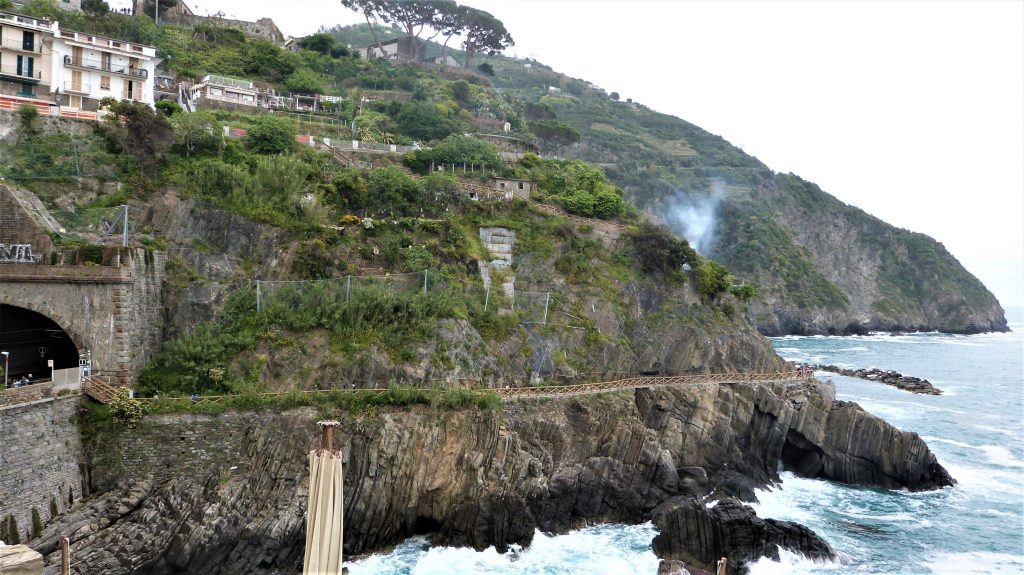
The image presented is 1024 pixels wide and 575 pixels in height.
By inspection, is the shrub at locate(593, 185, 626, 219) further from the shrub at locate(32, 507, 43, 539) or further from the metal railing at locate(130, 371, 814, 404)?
the shrub at locate(32, 507, 43, 539)

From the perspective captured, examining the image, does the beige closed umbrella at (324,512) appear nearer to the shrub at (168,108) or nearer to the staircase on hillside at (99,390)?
the staircase on hillside at (99,390)

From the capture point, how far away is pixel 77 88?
3869 cm

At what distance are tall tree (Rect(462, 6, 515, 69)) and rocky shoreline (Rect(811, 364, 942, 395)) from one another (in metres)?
54.4

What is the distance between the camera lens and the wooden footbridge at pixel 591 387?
24.3 metres

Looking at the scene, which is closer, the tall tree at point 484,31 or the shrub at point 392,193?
the shrub at point 392,193

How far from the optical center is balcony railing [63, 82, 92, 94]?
126 ft

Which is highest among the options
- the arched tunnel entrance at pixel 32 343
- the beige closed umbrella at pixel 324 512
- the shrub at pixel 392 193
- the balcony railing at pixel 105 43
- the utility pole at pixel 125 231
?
the balcony railing at pixel 105 43

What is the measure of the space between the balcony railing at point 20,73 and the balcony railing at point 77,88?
125cm

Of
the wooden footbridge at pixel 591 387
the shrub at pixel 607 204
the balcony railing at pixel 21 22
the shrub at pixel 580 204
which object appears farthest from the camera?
the shrub at pixel 607 204

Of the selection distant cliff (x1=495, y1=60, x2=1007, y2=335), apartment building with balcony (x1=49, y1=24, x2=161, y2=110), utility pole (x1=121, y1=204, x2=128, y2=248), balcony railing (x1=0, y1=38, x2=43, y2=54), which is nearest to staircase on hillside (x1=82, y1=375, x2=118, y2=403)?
utility pole (x1=121, y1=204, x2=128, y2=248)

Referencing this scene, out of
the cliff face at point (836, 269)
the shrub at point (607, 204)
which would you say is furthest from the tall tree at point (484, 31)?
the shrub at point (607, 204)

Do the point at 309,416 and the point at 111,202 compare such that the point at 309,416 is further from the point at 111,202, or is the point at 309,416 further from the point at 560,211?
the point at 560,211

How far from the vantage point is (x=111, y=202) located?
30531mm

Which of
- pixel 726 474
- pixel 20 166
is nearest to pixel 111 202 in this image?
pixel 20 166
